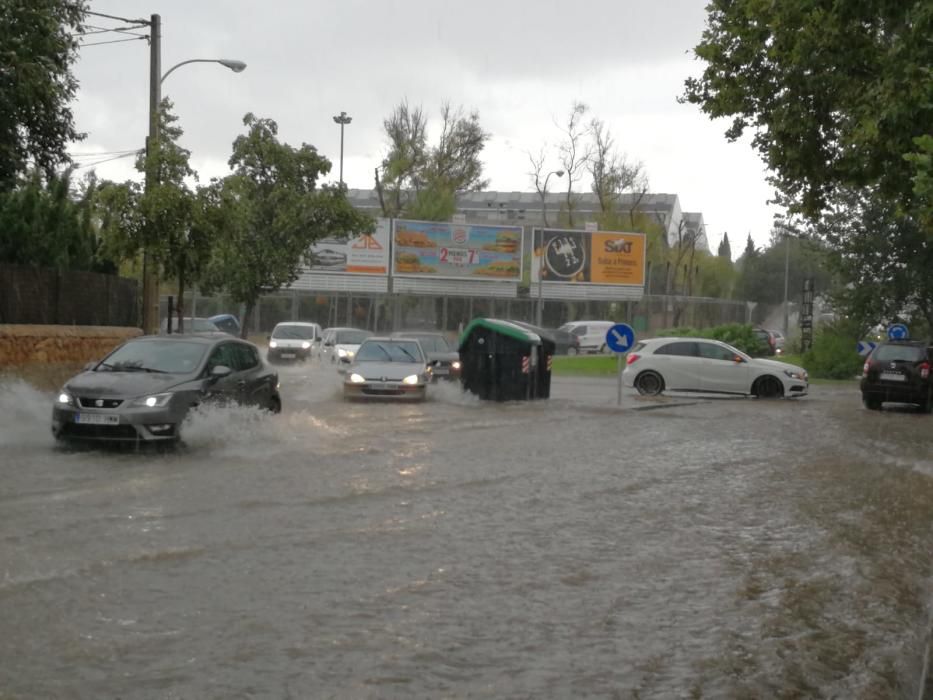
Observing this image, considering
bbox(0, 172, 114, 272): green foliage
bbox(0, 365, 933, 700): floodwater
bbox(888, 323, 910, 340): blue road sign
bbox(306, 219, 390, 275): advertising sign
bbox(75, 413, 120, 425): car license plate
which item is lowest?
bbox(0, 365, 933, 700): floodwater

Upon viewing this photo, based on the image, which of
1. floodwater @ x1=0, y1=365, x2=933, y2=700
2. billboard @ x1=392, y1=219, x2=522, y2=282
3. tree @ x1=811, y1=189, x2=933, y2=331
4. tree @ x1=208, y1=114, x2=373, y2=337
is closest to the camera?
floodwater @ x1=0, y1=365, x2=933, y2=700

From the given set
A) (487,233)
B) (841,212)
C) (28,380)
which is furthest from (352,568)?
(487,233)

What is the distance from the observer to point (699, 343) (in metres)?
28.8

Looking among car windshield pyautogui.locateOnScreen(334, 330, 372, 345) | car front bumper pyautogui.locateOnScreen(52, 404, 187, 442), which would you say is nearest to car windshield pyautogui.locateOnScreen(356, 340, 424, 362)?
car front bumper pyautogui.locateOnScreen(52, 404, 187, 442)

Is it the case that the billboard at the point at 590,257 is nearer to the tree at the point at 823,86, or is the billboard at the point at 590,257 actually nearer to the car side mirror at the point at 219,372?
the tree at the point at 823,86

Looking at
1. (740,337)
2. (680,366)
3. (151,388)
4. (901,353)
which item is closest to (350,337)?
(680,366)

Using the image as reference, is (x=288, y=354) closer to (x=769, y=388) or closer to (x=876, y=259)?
(x=769, y=388)

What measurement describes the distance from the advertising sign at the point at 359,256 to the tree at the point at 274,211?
26.7 metres

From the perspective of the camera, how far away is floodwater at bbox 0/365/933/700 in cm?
572

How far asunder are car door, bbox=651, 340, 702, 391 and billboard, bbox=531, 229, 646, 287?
30.6m

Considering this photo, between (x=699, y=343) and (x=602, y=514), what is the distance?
1862cm

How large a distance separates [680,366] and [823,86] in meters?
11.3

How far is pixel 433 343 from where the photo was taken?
29672 millimetres

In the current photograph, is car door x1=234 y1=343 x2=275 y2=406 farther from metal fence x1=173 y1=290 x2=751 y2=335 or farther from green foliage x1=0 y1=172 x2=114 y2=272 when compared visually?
metal fence x1=173 y1=290 x2=751 y2=335
